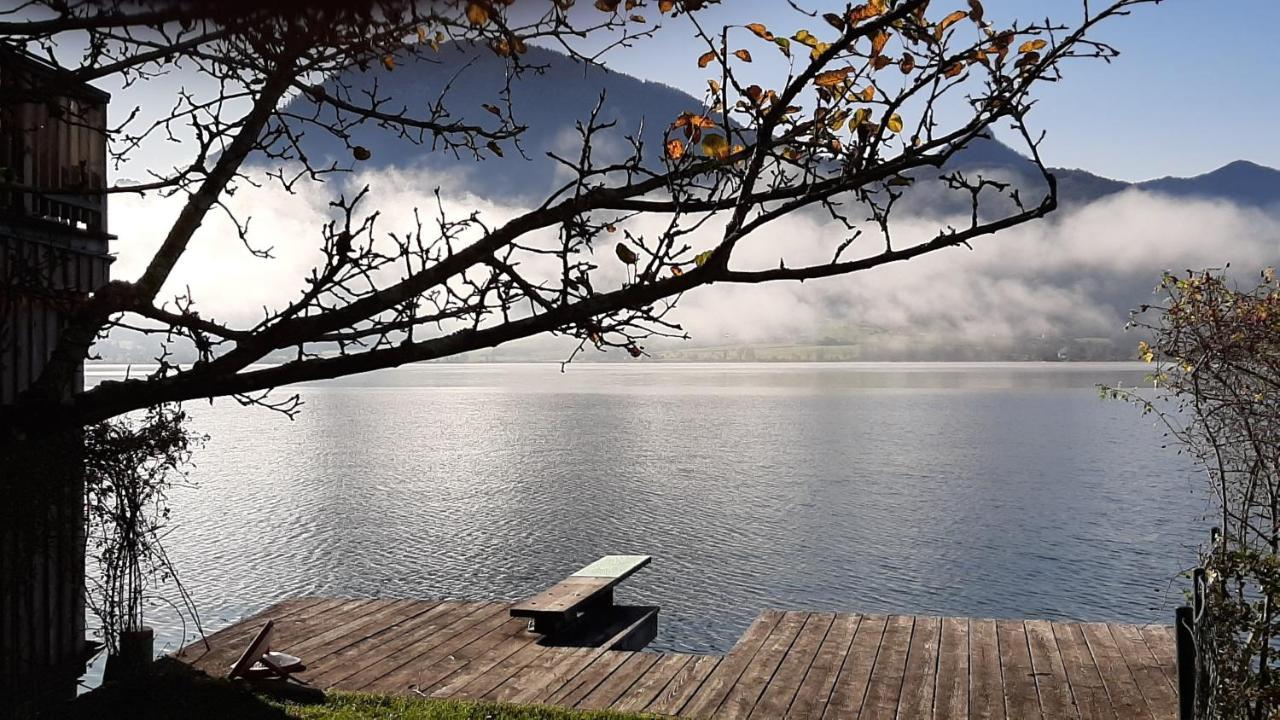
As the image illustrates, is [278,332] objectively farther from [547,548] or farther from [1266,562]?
[547,548]

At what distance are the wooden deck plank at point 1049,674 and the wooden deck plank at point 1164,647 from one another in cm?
68

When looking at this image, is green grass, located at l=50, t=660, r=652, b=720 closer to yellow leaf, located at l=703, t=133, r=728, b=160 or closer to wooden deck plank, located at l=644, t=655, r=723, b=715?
wooden deck plank, located at l=644, t=655, r=723, b=715

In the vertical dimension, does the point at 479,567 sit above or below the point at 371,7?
below

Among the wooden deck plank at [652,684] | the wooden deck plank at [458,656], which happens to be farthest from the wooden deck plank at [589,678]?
the wooden deck plank at [458,656]

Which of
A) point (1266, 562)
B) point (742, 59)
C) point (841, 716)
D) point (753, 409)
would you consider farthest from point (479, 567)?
point (753, 409)

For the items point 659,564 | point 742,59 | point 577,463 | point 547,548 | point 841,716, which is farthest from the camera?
point 577,463

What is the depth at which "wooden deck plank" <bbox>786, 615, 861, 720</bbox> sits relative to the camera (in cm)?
722

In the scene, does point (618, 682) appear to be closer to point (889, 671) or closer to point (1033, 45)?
point (889, 671)

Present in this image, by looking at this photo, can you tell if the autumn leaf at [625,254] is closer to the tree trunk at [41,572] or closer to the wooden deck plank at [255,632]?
the tree trunk at [41,572]

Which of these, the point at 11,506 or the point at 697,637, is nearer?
the point at 11,506

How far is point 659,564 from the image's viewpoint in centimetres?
2086

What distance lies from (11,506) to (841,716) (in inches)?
191

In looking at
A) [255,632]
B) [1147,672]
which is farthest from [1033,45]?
[255,632]

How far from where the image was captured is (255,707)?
7.12m
